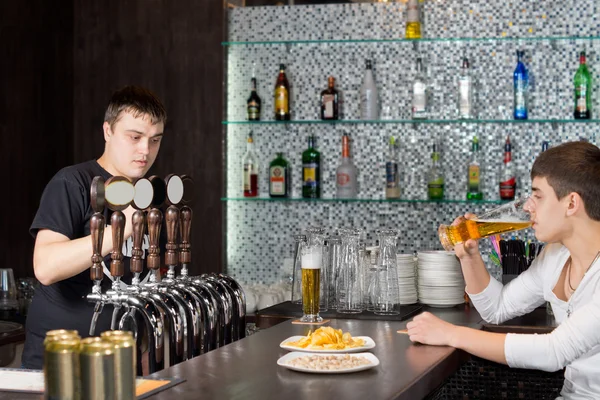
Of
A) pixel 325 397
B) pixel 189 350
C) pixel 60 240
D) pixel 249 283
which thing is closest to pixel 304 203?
pixel 249 283

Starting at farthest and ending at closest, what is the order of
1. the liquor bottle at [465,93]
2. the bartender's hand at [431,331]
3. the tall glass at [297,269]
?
the liquor bottle at [465,93] → the tall glass at [297,269] → the bartender's hand at [431,331]

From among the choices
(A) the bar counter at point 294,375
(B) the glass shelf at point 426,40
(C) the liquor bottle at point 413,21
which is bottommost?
(A) the bar counter at point 294,375

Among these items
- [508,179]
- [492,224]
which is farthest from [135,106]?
[508,179]

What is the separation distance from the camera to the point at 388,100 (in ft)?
14.3

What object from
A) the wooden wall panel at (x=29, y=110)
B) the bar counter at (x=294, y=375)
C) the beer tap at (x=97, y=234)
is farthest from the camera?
the wooden wall panel at (x=29, y=110)

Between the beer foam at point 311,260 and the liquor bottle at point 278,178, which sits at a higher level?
the liquor bottle at point 278,178

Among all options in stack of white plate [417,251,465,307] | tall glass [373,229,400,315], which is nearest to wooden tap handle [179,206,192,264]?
tall glass [373,229,400,315]

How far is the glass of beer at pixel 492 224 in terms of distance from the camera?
94.4 inches

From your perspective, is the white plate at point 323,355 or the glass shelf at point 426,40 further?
the glass shelf at point 426,40

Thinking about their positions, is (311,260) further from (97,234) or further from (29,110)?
(29,110)

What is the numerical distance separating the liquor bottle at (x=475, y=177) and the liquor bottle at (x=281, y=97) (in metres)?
0.97

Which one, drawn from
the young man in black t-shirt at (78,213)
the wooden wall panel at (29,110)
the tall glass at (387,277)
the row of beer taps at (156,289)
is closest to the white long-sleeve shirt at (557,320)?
the tall glass at (387,277)

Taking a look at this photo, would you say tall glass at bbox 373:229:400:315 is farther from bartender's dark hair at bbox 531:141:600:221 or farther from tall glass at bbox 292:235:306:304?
bartender's dark hair at bbox 531:141:600:221

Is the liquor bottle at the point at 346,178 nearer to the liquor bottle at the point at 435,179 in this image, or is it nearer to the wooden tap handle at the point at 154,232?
the liquor bottle at the point at 435,179
